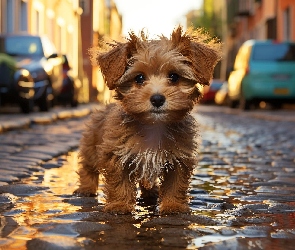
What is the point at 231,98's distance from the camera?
2808cm

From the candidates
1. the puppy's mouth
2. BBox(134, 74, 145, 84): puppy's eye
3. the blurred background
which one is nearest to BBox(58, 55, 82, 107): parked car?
the blurred background

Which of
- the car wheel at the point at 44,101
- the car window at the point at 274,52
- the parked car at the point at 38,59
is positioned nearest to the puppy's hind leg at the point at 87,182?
the parked car at the point at 38,59

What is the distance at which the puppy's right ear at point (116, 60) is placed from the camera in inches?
191

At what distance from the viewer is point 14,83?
16891 millimetres

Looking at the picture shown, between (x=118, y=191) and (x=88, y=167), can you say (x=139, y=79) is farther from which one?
(x=88, y=167)

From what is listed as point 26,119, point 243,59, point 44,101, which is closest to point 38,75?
point 44,101

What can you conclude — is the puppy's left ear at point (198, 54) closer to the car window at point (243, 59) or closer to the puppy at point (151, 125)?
the puppy at point (151, 125)

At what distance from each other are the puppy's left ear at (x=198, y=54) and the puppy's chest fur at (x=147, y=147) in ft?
0.95

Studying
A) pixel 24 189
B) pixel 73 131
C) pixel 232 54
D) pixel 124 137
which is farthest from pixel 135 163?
pixel 232 54

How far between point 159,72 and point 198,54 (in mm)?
351

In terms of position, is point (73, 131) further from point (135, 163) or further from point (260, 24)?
point (260, 24)

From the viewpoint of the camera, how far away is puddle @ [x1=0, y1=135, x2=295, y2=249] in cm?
393

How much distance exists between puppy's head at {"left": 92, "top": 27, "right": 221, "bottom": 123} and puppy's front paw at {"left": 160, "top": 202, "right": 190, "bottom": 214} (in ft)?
1.81

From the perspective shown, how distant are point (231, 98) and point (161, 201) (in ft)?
76.2
